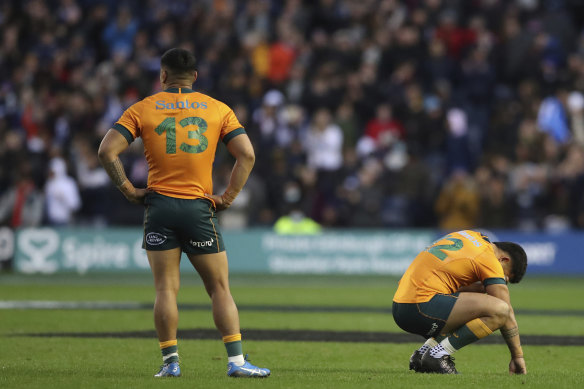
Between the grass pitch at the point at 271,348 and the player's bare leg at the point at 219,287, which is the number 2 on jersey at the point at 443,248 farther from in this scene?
the player's bare leg at the point at 219,287

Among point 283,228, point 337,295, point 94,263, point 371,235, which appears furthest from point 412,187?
point 94,263

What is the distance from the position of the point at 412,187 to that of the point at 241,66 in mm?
5197

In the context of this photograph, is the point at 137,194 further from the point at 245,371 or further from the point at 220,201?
the point at 245,371

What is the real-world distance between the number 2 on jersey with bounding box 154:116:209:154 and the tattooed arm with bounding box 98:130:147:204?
0.30 metres

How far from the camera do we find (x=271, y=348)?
37.1ft

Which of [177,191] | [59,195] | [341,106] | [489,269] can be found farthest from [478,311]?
[59,195]

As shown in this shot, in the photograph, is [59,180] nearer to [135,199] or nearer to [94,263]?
[94,263]

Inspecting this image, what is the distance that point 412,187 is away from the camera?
23.6 meters

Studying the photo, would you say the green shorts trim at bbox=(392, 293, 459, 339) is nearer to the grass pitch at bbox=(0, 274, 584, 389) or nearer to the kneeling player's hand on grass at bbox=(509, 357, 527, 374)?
the grass pitch at bbox=(0, 274, 584, 389)

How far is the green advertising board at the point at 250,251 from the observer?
76.8ft

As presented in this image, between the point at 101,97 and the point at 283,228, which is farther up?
the point at 101,97

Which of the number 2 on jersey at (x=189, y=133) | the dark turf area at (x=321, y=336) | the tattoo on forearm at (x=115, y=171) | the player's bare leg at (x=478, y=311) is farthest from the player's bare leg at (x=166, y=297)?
the dark turf area at (x=321, y=336)

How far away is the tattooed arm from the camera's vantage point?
808 cm

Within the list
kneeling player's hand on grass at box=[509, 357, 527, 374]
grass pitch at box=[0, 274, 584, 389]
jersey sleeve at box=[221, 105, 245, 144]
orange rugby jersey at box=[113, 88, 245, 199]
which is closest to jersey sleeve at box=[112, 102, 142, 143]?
orange rugby jersey at box=[113, 88, 245, 199]
